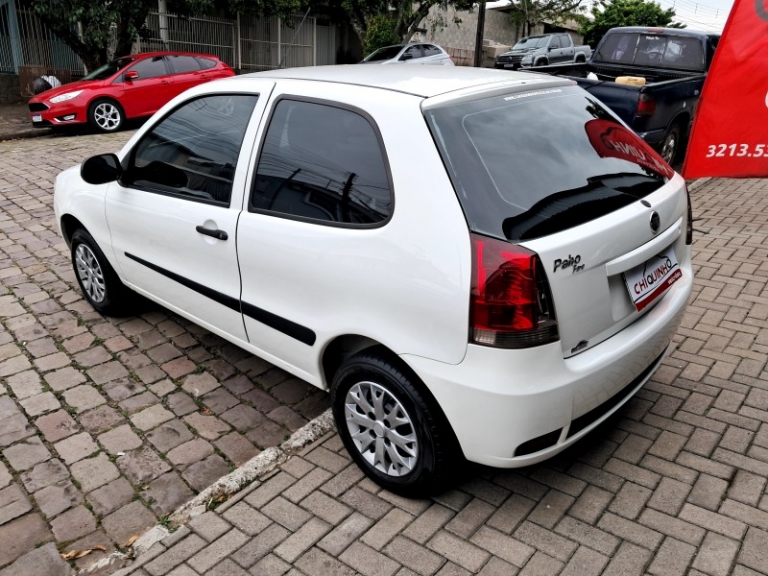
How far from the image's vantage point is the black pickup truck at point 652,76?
7.41 metres

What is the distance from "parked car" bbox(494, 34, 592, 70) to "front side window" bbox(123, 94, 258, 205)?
1951cm

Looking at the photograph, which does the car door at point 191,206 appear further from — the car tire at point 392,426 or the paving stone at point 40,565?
the paving stone at point 40,565

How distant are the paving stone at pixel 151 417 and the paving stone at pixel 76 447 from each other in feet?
0.79

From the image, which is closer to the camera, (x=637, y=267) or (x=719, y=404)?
(x=637, y=267)

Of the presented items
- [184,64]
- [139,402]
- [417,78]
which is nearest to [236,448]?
[139,402]

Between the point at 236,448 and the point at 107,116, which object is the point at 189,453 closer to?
the point at 236,448

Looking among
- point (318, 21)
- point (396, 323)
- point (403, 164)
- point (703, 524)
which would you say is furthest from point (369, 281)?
point (318, 21)

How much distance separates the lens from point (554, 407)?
2.42 meters

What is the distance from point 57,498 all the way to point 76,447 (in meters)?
0.38

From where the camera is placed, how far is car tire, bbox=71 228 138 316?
14.6 feet

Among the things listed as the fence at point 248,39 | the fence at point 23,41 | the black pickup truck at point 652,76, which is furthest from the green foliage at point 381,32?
the black pickup truck at point 652,76

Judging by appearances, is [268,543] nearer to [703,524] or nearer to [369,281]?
[369,281]

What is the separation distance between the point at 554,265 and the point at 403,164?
0.71 m

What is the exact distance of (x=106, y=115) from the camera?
39.2ft
